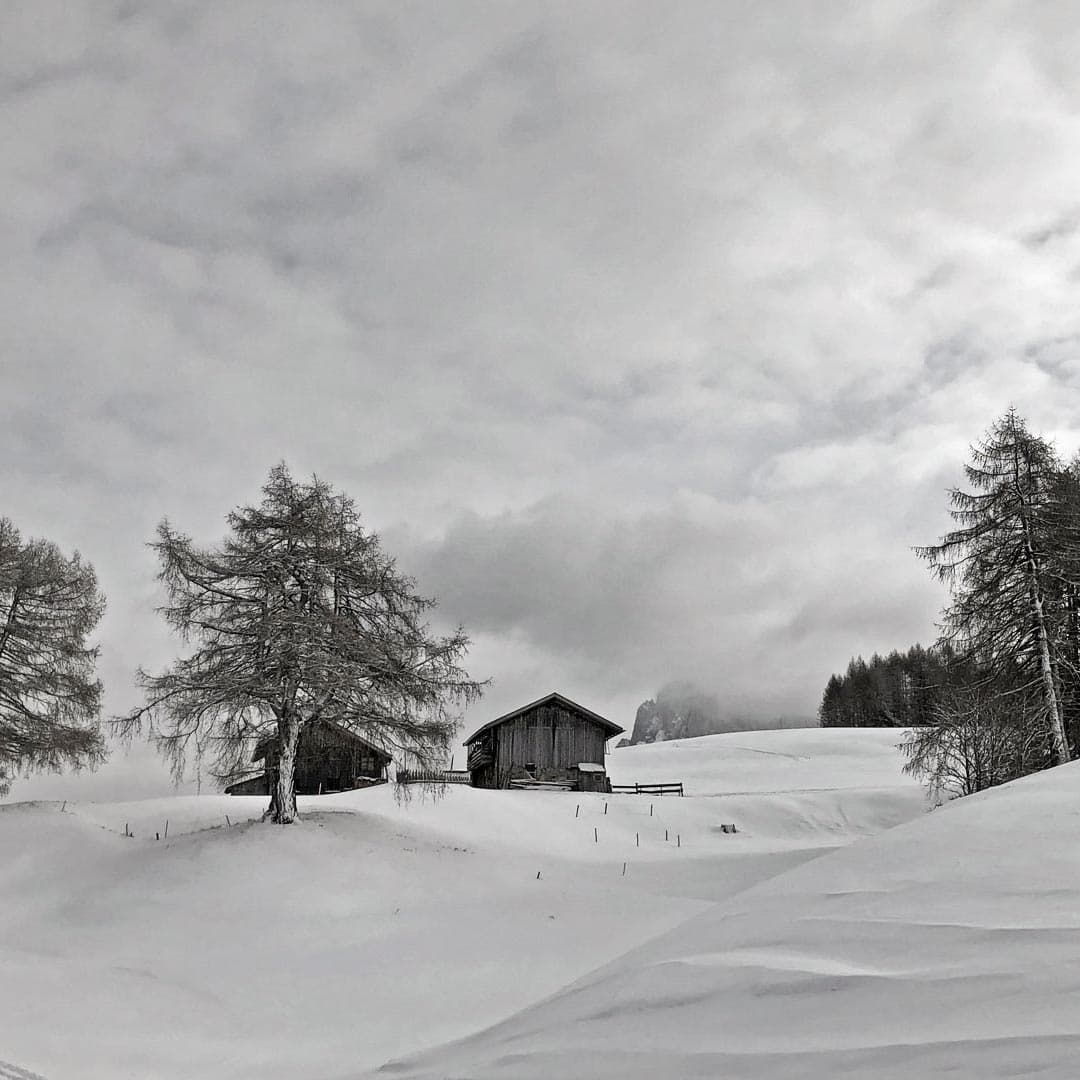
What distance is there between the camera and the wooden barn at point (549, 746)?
43.2 meters

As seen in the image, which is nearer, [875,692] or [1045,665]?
[1045,665]

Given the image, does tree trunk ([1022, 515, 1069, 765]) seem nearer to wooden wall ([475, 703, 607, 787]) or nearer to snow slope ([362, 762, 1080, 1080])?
snow slope ([362, 762, 1080, 1080])

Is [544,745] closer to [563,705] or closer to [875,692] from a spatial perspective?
[563,705]

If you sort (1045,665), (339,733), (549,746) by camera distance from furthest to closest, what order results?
(549,746) → (339,733) → (1045,665)

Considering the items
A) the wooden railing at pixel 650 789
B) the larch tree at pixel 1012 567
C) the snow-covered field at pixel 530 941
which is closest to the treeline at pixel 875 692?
the wooden railing at pixel 650 789

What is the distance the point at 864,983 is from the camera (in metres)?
3.79

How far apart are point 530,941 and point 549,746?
95.4 feet

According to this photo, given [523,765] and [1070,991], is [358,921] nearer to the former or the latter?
[1070,991]

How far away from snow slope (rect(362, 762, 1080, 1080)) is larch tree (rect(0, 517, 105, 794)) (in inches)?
1002

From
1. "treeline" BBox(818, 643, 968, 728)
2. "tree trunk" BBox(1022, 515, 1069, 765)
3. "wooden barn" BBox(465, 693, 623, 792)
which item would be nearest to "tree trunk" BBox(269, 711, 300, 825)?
"tree trunk" BBox(1022, 515, 1069, 765)

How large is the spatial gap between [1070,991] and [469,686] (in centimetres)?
2014

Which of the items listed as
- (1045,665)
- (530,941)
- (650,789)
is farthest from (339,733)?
(650,789)

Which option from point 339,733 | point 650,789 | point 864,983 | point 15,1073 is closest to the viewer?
point 864,983

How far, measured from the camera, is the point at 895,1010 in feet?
11.6
